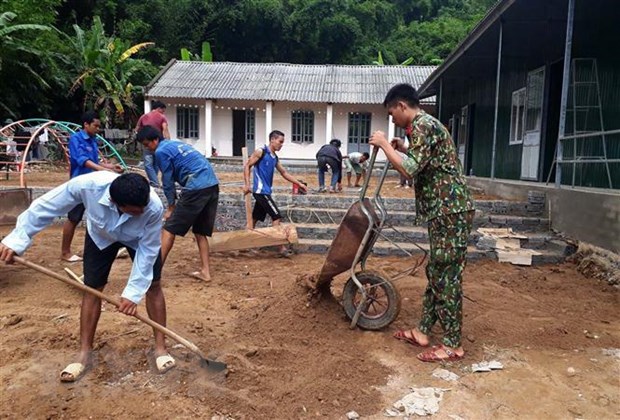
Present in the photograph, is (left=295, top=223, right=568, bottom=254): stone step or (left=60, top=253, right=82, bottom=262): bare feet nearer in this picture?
(left=60, top=253, right=82, bottom=262): bare feet

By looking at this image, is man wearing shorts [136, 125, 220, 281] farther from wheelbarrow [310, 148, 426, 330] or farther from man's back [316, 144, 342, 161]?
man's back [316, 144, 342, 161]

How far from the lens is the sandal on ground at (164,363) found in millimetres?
3133

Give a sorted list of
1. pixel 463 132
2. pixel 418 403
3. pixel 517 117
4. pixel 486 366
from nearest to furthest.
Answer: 1. pixel 418 403
2. pixel 486 366
3. pixel 517 117
4. pixel 463 132

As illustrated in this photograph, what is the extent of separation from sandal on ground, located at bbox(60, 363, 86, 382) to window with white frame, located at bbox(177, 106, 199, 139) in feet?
63.0

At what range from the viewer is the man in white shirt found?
274 centimetres

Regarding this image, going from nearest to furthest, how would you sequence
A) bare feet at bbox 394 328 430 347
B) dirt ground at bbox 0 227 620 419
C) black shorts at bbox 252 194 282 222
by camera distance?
1. dirt ground at bbox 0 227 620 419
2. bare feet at bbox 394 328 430 347
3. black shorts at bbox 252 194 282 222

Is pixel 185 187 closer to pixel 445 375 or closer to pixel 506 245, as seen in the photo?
pixel 445 375

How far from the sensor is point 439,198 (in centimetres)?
336

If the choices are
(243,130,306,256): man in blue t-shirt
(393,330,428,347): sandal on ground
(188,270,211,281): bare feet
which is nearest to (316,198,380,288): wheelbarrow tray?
(393,330,428,347): sandal on ground

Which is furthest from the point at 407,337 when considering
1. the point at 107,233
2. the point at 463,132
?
the point at 463,132

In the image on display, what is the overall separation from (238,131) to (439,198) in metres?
19.7

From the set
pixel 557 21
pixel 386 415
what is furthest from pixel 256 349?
pixel 557 21

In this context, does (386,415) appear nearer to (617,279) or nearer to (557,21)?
(617,279)

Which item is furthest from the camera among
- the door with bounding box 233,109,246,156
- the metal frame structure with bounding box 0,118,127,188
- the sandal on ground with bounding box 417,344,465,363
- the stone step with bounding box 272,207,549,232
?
the door with bounding box 233,109,246,156
